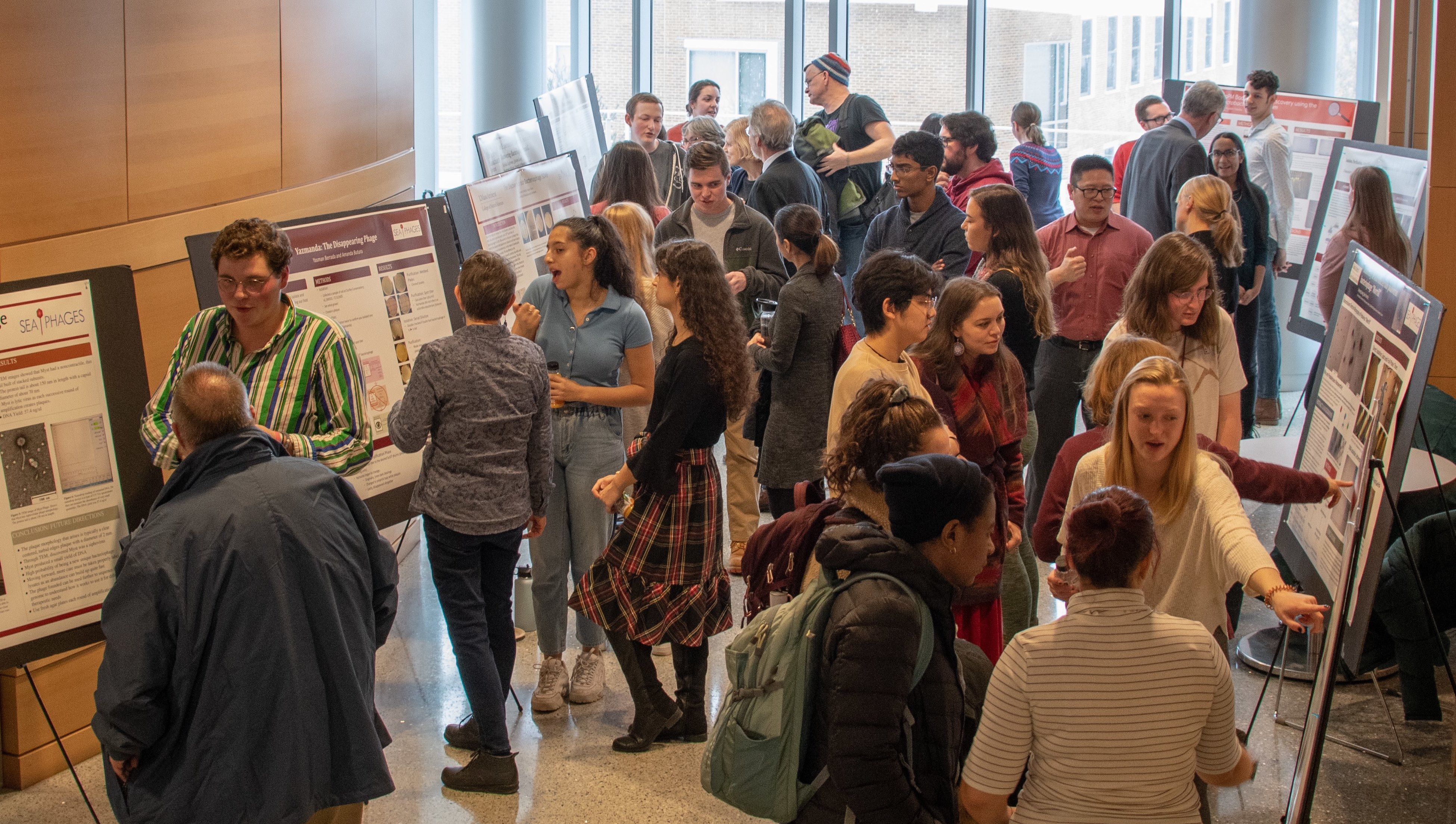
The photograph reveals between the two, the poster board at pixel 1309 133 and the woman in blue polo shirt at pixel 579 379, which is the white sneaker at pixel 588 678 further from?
the poster board at pixel 1309 133

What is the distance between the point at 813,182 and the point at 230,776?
14.6 feet

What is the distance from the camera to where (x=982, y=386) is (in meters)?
3.66

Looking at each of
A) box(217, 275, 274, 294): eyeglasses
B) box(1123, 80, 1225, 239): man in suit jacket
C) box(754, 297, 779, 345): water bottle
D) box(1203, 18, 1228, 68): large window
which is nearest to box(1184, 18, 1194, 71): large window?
box(1203, 18, 1228, 68): large window

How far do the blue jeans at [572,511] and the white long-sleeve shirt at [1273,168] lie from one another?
590 centimetres

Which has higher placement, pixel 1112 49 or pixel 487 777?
pixel 1112 49

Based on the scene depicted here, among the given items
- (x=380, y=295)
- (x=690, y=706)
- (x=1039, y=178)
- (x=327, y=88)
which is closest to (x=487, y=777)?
(x=690, y=706)

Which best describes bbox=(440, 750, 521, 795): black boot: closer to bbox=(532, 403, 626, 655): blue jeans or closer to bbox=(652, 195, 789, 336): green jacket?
bbox=(532, 403, 626, 655): blue jeans

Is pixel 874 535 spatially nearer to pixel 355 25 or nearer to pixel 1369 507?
pixel 1369 507

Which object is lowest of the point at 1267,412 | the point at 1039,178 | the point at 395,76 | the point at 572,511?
the point at 1267,412

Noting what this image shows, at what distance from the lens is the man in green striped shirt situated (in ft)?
10.2

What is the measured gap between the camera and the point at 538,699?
4.09 metres

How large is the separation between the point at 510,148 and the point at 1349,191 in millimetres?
4592

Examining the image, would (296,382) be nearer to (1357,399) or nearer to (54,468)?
(54,468)

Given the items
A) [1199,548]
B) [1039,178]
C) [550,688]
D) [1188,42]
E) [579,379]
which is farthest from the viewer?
[1188,42]
